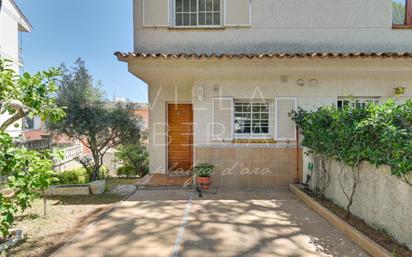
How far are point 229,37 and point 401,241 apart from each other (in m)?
8.55

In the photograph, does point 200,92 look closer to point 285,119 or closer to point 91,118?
point 285,119

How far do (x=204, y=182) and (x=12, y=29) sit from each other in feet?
81.4

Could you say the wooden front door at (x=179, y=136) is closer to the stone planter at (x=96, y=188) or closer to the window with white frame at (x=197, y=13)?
the stone planter at (x=96, y=188)

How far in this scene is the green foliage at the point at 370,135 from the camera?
4613mm

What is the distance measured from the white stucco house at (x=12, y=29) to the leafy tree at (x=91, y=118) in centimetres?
1430

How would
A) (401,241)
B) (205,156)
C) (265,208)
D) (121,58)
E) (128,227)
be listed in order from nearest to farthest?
(401,241)
(128,227)
(265,208)
(121,58)
(205,156)

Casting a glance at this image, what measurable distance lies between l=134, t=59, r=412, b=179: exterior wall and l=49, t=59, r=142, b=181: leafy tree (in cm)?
218

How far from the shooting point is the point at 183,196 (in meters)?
8.84

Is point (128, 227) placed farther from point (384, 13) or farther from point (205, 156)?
point (384, 13)

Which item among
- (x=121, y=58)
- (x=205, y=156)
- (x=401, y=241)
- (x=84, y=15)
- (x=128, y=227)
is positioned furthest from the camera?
(x=84, y=15)

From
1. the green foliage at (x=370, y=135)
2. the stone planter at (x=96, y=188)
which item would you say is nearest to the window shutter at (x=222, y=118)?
the green foliage at (x=370, y=135)

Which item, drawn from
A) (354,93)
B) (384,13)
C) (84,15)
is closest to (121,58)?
(354,93)

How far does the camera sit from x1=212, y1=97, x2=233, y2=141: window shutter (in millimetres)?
9922

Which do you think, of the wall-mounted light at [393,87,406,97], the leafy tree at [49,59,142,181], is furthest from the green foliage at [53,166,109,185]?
the wall-mounted light at [393,87,406,97]
